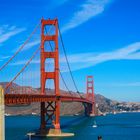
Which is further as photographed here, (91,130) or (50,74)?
(91,130)

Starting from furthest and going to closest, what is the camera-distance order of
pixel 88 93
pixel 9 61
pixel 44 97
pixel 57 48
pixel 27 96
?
1. pixel 88 93
2. pixel 57 48
3. pixel 44 97
4. pixel 9 61
5. pixel 27 96

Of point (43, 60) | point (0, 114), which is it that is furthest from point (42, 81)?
point (0, 114)

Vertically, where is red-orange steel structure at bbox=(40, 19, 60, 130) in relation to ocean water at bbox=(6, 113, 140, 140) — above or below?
above

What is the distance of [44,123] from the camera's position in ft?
223

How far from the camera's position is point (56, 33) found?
70312mm

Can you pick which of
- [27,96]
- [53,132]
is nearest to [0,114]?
[27,96]

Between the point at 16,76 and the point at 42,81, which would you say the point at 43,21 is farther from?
the point at 16,76

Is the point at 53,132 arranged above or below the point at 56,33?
below

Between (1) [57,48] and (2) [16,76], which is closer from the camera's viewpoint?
(2) [16,76]

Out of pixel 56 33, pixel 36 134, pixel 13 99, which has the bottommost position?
pixel 36 134

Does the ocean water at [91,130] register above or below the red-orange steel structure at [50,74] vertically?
below

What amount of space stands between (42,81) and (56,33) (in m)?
7.71

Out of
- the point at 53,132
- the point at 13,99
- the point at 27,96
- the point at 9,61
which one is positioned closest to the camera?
the point at 13,99

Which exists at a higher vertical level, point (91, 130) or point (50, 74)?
point (50, 74)
